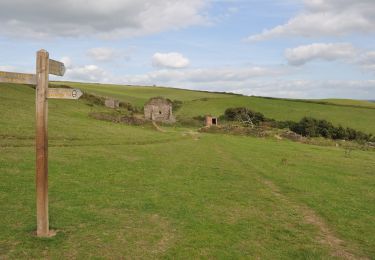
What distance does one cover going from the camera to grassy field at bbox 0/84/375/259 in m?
9.58

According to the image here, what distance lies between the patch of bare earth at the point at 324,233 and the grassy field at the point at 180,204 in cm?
3

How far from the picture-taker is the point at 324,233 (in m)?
11.3

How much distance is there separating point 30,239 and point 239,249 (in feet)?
16.6

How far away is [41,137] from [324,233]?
8.23m

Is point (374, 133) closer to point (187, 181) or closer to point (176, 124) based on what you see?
point (176, 124)

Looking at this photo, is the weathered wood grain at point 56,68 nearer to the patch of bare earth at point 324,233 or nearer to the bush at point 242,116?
the patch of bare earth at point 324,233

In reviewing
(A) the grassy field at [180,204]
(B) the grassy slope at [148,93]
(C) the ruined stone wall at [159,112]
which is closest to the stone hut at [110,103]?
(C) the ruined stone wall at [159,112]

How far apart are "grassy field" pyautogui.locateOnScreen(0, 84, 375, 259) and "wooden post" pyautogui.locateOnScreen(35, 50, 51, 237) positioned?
51cm

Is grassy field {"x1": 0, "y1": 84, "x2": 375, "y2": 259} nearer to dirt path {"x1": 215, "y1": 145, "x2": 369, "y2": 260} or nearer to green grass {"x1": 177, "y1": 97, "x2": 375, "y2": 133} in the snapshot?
dirt path {"x1": 215, "y1": 145, "x2": 369, "y2": 260}


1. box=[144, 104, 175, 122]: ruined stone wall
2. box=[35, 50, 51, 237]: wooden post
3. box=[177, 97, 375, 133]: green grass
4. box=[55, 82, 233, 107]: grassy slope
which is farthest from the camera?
box=[55, 82, 233, 107]: grassy slope

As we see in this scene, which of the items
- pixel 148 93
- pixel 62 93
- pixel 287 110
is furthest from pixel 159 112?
pixel 148 93

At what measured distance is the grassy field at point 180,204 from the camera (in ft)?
31.4

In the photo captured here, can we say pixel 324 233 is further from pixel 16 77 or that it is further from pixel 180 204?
pixel 16 77

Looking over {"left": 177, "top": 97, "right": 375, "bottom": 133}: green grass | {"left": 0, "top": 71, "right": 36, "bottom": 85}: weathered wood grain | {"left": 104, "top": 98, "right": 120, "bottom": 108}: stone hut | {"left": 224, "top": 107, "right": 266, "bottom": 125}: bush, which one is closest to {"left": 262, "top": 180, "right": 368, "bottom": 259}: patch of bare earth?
{"left": 0, "top": 71, "right": 36, "bottom": 85}: weathered wood grain
